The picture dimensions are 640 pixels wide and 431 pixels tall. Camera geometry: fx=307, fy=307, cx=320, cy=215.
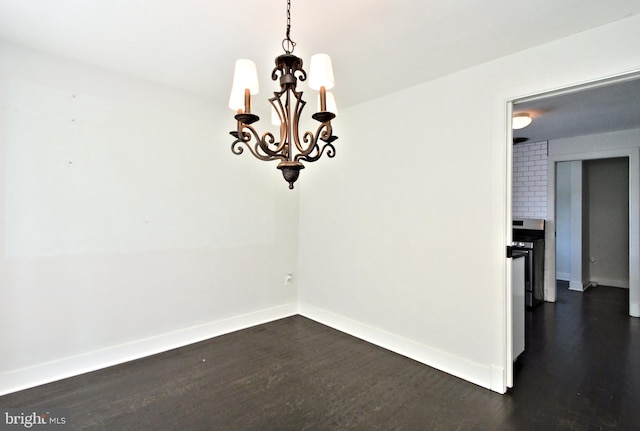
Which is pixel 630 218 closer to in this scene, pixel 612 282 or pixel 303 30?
pixel 612 282

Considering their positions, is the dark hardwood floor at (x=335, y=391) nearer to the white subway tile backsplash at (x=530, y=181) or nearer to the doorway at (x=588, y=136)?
the doorway at (x=588, y=136)

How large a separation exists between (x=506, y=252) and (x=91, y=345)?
11.2ft

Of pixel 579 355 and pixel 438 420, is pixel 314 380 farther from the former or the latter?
pixel 579 355

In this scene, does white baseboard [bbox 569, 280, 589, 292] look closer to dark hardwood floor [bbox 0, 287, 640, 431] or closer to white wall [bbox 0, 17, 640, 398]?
dark hardwood floor [bbox 0, 287, 640, 431]

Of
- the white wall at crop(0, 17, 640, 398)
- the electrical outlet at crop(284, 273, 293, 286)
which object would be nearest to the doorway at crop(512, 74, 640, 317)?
the white wall at crop(0, 17, 640, 398)

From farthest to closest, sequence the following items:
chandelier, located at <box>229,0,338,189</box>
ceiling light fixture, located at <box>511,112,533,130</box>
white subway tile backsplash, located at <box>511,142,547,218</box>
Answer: white subway tile backsplash, located at <box>511,142,547,218</box> < ceiling light fixture, located at <box>511,112,533,130</box> < chandelier, located at <box>229,0,338,189</box>

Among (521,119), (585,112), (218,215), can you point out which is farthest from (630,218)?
(218,215)

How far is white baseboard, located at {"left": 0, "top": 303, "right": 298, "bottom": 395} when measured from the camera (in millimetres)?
2273

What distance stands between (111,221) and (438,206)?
9.32 ft

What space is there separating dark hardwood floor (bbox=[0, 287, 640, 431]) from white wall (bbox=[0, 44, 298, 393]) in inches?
11.3

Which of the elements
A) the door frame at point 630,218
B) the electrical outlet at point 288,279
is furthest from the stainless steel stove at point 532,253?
the electrical outlet at point 288,279

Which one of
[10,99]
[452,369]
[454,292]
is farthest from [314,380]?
[10,99]

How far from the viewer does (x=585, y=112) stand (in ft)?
11.3

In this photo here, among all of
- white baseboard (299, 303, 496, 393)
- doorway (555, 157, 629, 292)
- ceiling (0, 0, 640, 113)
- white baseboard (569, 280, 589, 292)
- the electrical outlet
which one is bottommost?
white baseboard (299, 303, 496, 393)
